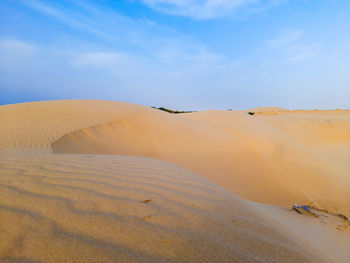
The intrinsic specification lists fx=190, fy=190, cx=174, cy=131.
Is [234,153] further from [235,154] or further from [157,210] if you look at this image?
[157,210]

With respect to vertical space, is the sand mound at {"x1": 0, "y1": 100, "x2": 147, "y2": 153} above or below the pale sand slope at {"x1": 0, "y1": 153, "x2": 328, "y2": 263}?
above

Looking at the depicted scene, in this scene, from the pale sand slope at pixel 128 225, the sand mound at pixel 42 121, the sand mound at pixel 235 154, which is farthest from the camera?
the sand mound at pixel 42 121

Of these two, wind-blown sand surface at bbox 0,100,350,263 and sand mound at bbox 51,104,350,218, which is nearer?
wind-blown sand surface at bbox 0,100,350,263

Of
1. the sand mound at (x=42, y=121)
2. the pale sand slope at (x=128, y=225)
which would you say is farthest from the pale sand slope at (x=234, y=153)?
the pale sand slope at (x=128, y=225)

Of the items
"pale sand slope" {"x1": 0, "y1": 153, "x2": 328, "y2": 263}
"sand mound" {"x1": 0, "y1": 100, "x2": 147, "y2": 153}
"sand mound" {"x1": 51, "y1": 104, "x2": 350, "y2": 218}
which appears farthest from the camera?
"sand mound" {"x1": 0, "y1": 100, "x2": 147, "y2": 153}

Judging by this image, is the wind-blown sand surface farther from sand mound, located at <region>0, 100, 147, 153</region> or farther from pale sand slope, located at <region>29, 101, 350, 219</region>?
sand mound, located at <region>0, 100, 147, 153</region>

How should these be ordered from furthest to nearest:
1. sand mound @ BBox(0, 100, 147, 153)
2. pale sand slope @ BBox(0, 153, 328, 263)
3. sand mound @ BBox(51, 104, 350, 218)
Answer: sand mound @ BBox(0, 100, 147, 153)
sand mound @ BBox(51, 104, 350, 218)
pale sand slope @ BBox(0, 153, 328, 263)

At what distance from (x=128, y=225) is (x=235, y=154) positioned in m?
4.94

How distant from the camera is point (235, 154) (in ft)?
18.6

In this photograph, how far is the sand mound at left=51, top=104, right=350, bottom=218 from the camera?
14.4ft

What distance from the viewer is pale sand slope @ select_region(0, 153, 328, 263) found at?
3.18 feet

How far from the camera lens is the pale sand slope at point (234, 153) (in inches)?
173

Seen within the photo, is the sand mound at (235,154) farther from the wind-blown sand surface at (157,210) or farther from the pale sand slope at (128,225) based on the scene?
the pale sand slope at (128,225)

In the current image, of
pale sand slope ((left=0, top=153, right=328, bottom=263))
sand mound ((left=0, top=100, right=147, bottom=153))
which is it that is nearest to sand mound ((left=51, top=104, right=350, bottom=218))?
sand mound ((left=0, top=100, right=147, bottom=153))
